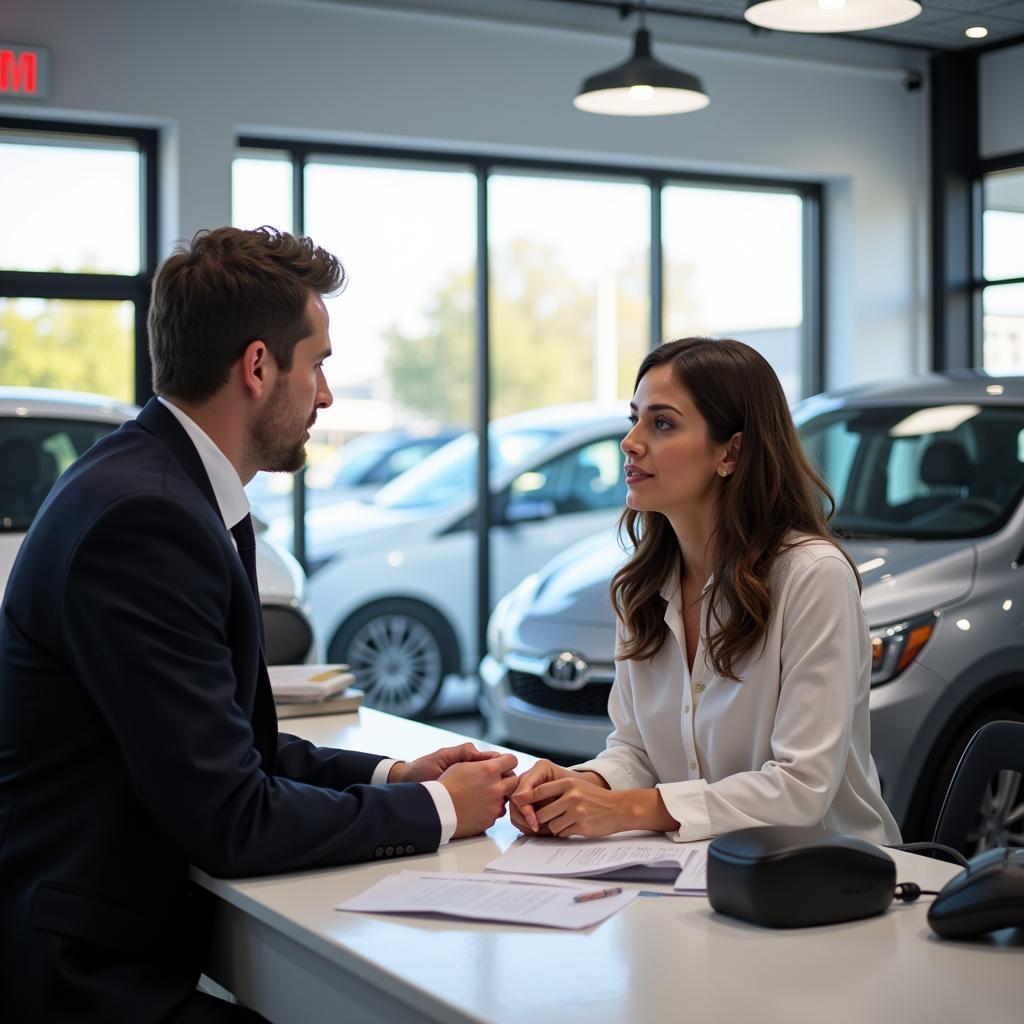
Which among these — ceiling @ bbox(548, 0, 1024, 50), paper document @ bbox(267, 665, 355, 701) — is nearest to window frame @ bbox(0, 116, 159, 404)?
ceiling @ bbox(548, 0, 1024, 50)

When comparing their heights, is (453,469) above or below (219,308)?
below

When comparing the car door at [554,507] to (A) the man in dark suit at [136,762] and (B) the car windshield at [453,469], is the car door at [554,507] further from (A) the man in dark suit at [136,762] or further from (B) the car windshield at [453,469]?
(A) the man in dark suit at [136,762]

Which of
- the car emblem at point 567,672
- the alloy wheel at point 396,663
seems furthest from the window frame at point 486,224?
the car emblem at point 567,672

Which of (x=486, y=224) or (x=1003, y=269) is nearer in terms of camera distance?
(x=486, y=224)

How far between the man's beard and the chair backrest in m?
1.15

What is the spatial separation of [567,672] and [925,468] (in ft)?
4.50

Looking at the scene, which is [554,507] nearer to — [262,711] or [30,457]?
[30,457]

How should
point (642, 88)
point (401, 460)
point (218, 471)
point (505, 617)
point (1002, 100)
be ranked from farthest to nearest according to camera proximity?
point (1002, 100) → point (401, 460) → point (642, 88) → point (505, 617) → point (218, 471)

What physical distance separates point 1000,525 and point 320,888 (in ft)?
10.3

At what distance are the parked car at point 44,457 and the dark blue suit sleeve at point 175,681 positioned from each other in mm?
3290

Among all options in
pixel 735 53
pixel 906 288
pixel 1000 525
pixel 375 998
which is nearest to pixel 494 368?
pixel 735 53

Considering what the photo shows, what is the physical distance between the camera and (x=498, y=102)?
7711mm

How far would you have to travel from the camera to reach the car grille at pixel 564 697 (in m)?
4.59

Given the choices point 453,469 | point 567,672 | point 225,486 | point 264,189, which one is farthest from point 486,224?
point 225,486
